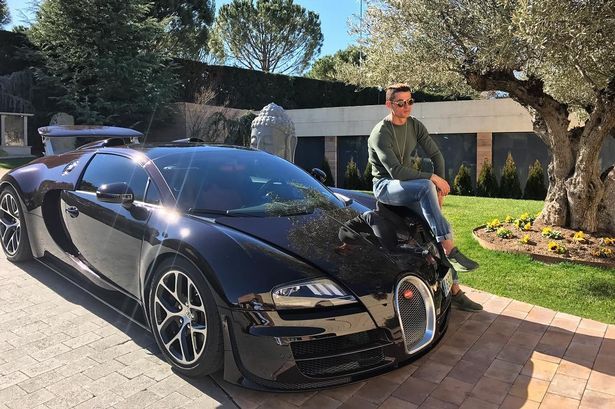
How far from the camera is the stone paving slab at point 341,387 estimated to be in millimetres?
2498

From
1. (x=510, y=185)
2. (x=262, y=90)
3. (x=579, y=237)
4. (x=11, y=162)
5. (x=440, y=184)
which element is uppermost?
(x=262, y=90)

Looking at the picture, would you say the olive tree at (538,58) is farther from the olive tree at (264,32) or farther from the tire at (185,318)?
the olive tree at (264,32)

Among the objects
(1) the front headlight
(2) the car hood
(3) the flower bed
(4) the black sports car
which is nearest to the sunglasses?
(4) the black sports car

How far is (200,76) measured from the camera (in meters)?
22.6

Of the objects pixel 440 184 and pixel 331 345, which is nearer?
pixel 331 345

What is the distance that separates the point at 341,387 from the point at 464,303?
1586 millimetres

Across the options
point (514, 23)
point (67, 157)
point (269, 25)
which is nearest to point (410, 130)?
point (514, 23)

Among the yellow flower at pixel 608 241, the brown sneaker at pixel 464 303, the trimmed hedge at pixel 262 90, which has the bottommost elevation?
the brown sneaker at pixel 464 303

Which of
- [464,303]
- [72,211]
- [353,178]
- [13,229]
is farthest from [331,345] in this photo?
[353,178]

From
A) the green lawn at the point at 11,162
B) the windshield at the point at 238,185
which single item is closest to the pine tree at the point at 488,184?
the windshield at the point at 238,185

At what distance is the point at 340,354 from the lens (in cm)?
236

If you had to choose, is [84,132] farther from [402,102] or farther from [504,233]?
[504,233]

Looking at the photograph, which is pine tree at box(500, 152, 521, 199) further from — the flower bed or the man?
the man

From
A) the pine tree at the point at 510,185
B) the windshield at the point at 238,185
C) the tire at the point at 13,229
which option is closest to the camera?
the windshield at the point at 238,185
